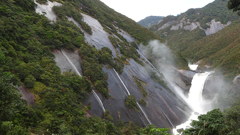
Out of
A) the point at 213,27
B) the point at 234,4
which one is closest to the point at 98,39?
the point at 234,4

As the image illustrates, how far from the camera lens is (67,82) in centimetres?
1844

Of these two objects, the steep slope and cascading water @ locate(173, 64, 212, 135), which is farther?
cascading water @ locate(173, 64, 212, 135)

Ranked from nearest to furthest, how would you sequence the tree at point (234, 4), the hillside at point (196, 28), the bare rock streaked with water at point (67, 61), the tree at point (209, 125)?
the tree at point (209, 125)
the tree at point (234, 4)
the bare rock streaked with water at point (67, 61)
the hillside at point (196, 28)

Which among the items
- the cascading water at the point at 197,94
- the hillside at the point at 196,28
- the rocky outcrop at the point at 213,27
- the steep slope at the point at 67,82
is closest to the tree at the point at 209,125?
the steep slope at the point at 67,82

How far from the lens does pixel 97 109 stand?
19719mm

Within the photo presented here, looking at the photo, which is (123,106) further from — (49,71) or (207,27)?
(207,27)

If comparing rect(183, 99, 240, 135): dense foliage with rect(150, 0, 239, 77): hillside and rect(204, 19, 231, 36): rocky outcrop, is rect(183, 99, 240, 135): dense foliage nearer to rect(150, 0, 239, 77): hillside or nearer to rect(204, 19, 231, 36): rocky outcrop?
rect(150, 0, 239, 77): hillside

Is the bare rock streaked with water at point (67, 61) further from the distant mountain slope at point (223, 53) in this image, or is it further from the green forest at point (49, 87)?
the distant mountain slope at point (223, 53)

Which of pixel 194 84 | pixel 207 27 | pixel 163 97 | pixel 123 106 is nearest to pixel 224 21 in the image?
pixel 207 27

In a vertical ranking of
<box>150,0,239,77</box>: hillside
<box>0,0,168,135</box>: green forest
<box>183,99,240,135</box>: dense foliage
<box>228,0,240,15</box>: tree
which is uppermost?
<box>150,0,239,77</box>: hillside

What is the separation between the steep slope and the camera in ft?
40.0

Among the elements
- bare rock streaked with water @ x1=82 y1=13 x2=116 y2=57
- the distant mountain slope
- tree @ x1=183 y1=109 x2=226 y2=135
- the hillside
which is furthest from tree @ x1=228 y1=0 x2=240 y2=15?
the hillside

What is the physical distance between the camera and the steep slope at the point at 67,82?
12.2 meters

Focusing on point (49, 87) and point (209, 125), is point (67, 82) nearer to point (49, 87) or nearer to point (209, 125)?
point (49, 87)
